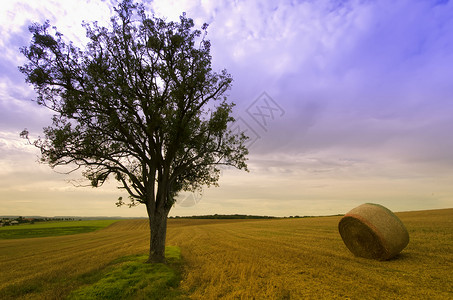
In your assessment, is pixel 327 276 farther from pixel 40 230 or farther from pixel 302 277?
pixel 40 230

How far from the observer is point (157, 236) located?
47.3 ft

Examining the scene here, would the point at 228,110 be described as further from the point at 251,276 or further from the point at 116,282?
the point at 116,282

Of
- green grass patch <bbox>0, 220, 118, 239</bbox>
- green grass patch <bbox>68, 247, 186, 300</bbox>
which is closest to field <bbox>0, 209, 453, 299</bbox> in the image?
green grass patch <bbox>68, 247, 186, 300</bbox>

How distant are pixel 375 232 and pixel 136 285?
37.4 feet

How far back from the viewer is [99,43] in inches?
573

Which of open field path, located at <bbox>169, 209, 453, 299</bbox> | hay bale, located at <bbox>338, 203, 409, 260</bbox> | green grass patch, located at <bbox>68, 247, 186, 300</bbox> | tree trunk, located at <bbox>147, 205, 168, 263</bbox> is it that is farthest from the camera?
tree trunk, located at <bbox>147, 205, 168, 263</bbox>

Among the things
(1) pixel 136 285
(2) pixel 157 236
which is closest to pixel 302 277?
(1) pixel 136 285

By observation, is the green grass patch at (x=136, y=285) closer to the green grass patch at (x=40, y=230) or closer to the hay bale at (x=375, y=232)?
the hay bale at (x=375, y=232)

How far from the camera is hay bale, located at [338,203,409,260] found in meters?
12.5

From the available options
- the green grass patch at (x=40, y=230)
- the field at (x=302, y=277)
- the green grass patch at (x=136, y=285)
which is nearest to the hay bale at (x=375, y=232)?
the field at (x=302, y=277)

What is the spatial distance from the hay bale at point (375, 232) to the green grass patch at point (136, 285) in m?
9.57

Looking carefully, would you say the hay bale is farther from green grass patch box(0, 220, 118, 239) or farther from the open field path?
green grass patch box(0, 220, 118, 239)

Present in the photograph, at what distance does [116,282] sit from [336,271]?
30.6ft

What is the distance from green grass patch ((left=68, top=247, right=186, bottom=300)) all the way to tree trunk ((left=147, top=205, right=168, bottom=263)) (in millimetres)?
1019
